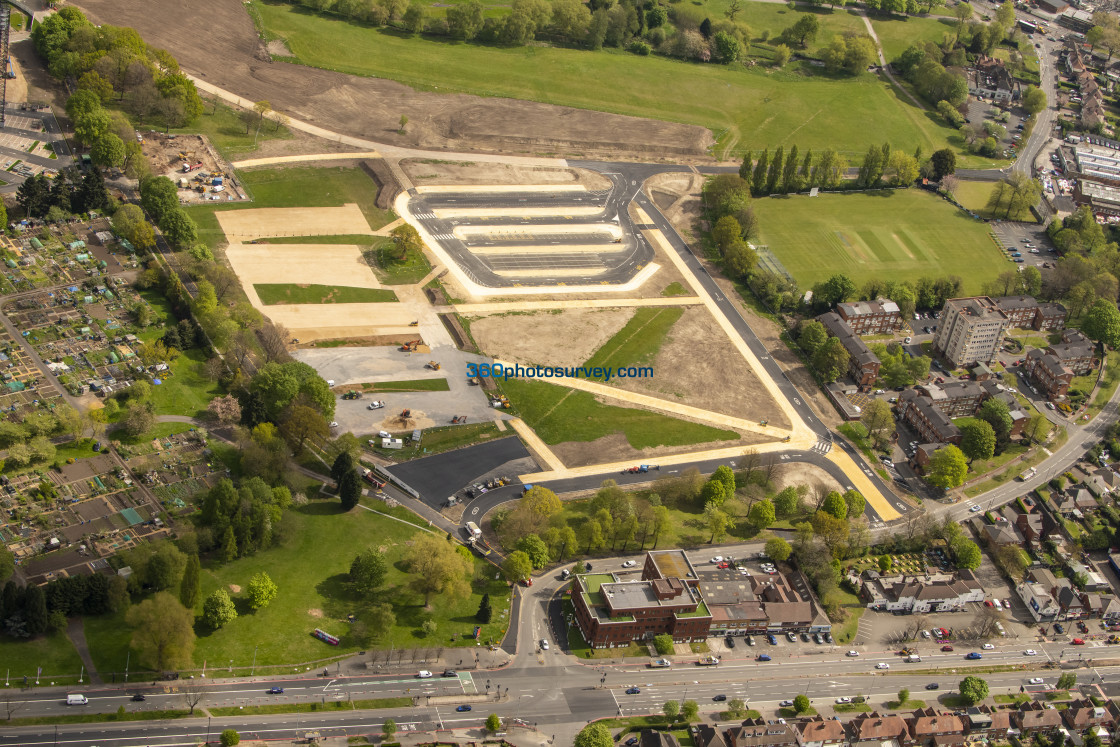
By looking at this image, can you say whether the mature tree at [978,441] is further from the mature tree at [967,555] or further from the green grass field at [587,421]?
the green grass field at [587,421]

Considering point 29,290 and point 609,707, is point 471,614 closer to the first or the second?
point 609,707

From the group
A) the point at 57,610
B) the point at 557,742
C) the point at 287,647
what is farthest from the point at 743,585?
the point at 57,610

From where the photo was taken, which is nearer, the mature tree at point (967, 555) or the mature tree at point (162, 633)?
the mature tree at point (162, 633)

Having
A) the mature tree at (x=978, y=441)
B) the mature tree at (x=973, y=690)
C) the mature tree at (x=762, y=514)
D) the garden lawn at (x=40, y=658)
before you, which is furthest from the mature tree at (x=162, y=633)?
the mature tree at (x=978, y=441)

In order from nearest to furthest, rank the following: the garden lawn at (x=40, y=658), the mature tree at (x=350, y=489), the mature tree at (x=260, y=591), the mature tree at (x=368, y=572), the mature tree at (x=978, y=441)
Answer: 1. the garden lawn at (x=40, y=658)
2. the mature tree at (x=260, y=591)
3. the mature tree at (x=368, y=572)
4. the mature tree at (x=350, y=489)
5. the mature tree at (x=978, y=441)

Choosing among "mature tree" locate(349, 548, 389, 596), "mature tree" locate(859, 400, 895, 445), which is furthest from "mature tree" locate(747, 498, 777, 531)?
"mature tree" locate(349, 548, 389, 596)

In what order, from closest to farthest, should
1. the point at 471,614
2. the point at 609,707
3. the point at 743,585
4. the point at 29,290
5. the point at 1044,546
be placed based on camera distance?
the point at 609,707 → the point at 471,614 → the point at 743,585 → the point at 1044,546 → the point at 29,290

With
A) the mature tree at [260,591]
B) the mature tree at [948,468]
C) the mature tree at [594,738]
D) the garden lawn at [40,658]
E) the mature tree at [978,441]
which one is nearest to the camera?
the garden lawn at [40,658]

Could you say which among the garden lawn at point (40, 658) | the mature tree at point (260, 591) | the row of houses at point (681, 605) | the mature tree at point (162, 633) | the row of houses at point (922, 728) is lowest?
the row of houses at point (922, 728)

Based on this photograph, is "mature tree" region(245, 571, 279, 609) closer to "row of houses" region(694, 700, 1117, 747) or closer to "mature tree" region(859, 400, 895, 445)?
"row of houses" region(694, 700, 1117, 747)
